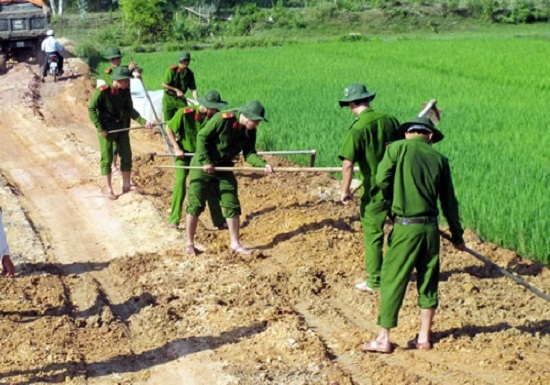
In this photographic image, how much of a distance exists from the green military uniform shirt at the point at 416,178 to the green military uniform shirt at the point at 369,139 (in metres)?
1.06

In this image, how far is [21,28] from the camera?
26.9 metres

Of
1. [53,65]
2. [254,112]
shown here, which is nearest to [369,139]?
[254,112]

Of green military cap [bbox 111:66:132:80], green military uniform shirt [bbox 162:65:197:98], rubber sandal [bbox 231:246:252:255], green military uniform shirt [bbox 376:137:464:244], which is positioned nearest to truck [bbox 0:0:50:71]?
green military uniform shirt [bbox 162:65:197:98]

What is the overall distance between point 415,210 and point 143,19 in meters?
34.0

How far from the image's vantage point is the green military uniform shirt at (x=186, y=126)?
988 cm

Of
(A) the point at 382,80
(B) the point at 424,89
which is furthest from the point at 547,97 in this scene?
(A) the point at 382,80

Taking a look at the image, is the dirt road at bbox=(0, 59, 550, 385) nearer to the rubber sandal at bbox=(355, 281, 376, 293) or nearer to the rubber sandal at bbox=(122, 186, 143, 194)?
the rubber sandal at bbox=(355, 281, 376, 293)

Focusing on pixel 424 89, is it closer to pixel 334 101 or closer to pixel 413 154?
pixel 334 101

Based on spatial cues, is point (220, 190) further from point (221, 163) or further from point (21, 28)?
point (21, 28)

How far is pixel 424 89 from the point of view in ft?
66.5

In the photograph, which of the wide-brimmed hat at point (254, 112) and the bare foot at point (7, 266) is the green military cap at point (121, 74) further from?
the bare foot at point (7, 266)

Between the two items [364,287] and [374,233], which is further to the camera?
[364,287]

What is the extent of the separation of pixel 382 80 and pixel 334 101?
3.89 metres

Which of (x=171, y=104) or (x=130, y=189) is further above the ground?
(x=171, y=104)
